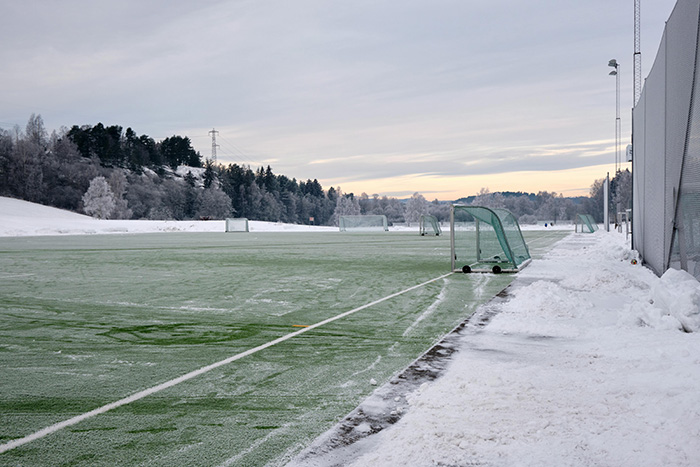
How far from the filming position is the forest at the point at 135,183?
114625 mm

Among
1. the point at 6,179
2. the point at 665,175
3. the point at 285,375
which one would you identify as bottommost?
the point at 285,375

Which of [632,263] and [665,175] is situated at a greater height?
[665,175]

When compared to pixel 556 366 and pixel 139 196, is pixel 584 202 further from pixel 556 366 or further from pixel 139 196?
pixel 556 366

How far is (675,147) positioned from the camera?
8.93m

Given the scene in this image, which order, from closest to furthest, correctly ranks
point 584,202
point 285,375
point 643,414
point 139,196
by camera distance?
point 643,414
point 285,375
point 139,196
point 584,202

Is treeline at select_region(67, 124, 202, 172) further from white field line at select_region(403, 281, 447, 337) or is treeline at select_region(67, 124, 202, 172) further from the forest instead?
white field line at select_region(403, 281, 447, 337)

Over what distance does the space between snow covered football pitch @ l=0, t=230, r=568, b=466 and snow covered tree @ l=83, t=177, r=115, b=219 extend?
9931 centimetres

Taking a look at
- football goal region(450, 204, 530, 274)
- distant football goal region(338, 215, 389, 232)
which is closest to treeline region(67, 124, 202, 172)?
distant football goal region(338, 215, 389, 232)

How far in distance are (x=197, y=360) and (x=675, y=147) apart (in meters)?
7.94

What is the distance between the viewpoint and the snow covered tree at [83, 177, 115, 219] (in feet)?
338

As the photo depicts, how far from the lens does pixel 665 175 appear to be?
32.6 feet

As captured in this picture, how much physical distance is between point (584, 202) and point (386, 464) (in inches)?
8052

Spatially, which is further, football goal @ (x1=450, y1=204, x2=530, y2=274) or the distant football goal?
the distant football goal

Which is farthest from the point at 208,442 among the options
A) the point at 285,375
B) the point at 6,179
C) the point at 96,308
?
the point at 6,179
